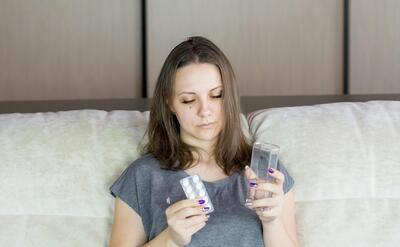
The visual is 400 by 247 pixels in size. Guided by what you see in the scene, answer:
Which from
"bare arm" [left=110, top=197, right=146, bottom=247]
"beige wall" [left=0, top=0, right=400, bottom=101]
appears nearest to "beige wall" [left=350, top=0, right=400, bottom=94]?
"beige wall" [left=0, top=0, right=400, bottom=101]

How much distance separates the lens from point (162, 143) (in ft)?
5.51

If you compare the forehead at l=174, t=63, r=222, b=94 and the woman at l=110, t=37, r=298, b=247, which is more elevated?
the forehead at l=174, t=63, r=222, b=94

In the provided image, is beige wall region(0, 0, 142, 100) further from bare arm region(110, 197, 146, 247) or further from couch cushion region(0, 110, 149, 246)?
bare arm region(110, 197, 146, 247)

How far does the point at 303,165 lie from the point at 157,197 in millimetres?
405

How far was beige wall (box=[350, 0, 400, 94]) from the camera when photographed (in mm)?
3684

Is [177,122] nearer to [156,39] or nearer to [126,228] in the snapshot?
[126,228]

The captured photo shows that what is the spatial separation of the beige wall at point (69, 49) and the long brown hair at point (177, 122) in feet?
6.32

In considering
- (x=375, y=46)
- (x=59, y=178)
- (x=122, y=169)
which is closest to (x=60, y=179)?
(x=59, y=178)

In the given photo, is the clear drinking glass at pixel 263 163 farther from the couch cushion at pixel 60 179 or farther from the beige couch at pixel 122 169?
the couch cushion at pixel 60 179

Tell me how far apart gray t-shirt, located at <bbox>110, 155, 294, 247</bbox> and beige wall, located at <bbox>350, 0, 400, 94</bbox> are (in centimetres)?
223

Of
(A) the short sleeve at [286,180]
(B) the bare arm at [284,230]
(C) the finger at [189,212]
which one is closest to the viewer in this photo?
(C) the finger at [189,212]

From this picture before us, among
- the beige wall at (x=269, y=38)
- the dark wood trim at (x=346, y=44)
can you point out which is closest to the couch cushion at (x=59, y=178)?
the beige wall at (x=269, y=38)

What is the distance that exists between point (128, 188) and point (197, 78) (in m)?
0.33

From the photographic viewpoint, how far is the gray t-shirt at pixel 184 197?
152cm
